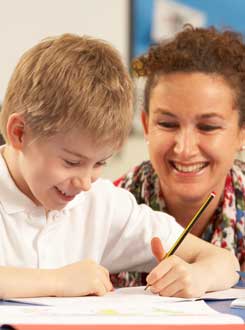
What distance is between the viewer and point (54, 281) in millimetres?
1117

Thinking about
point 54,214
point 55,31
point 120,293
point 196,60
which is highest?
point 55,31

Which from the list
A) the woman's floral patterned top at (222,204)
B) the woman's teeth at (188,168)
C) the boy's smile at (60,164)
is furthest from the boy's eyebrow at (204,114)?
the boy's smile at (60,164)

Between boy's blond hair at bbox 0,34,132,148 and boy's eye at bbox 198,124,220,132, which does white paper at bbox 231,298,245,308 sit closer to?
boy's blond hair at bbox 0,34,132,148

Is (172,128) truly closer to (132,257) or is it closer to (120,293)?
(132,257)

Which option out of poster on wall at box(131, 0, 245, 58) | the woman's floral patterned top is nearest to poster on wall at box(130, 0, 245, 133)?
poster on wall at box(131, 0, 245, 58)

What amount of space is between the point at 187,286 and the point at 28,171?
1.04 feet

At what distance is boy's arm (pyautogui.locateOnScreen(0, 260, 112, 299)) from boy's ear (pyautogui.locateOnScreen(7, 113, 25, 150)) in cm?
23

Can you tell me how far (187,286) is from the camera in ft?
3.82

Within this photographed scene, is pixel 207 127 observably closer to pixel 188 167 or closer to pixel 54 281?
pixel 188 167

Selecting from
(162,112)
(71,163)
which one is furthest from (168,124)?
(71,163)

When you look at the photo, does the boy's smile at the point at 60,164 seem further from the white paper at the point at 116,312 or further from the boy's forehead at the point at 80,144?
the white paper at the point at 116,312

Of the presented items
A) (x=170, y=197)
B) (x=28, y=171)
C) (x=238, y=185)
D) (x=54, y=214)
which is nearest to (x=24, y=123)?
(x=28, y=171)

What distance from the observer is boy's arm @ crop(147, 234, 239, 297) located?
1170 mm

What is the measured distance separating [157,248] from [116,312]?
15.9 inches
